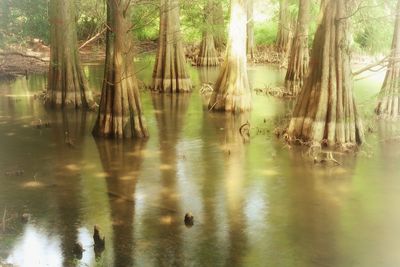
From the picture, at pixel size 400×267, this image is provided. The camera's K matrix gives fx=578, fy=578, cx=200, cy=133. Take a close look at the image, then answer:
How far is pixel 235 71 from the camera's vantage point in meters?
15.2

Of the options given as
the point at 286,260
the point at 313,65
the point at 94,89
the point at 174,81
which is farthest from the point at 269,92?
the point at 286,260

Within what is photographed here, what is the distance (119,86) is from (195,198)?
4.26 meters

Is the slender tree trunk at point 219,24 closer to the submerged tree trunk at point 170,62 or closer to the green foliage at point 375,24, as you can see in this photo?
the submerged tree trunk at point 170,62

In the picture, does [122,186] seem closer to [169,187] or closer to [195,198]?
[169,187]

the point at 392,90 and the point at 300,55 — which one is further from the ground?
the point at 300,55

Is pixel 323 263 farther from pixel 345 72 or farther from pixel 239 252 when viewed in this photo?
pixel 345 72

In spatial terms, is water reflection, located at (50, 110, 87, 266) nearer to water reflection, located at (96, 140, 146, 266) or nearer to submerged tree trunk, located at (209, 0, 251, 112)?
water reflection, located at (96, 140, 146, 266)

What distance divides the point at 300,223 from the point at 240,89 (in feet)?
26.3

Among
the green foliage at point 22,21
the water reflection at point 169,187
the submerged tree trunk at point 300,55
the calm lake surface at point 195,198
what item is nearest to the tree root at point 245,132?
the calm lake surface at point 195,198

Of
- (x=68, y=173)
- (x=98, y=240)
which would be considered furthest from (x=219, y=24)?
(x=98, y=240)

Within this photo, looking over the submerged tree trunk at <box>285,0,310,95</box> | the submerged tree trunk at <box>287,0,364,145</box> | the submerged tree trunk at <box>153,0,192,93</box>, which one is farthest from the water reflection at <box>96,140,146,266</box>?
the submerged tree trunk at <box>285,0,310,95</box>

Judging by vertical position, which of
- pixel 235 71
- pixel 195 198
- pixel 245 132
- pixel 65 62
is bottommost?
pixel 195 198

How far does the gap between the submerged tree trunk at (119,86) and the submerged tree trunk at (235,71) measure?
3635mm

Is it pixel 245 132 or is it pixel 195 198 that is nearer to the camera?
pixel 195 198
